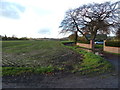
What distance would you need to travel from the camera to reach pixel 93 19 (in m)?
→ 15.6

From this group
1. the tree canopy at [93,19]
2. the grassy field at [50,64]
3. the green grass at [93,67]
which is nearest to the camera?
the green grass at [93,67]

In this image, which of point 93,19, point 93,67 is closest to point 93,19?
point 93,19

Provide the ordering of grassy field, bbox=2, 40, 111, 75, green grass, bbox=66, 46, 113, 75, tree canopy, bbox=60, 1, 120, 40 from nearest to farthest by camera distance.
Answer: green grass, bbox=66, 46, 113, 75 → grassy field, bbox=2, 40, 111, 75 → tree canopy, bbox=60, 1, 120, 40

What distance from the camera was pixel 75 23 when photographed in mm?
16609

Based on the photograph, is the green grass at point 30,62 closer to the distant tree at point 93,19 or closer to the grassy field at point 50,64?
the grassy field at point 50,64

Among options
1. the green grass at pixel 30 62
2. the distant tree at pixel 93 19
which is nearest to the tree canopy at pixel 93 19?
the distant tree at pixel 93 19

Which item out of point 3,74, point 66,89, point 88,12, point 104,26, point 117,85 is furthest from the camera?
point 88,12

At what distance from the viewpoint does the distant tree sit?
14.4 metres

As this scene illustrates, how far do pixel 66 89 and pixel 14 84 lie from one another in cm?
176

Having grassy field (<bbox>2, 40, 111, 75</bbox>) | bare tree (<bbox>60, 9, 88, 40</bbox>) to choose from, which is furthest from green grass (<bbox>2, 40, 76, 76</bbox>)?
bare tree (<bbox>60, 9, 88, 40</bbox>)

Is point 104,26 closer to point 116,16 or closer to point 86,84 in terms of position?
point 116,16

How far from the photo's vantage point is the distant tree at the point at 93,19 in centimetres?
1445

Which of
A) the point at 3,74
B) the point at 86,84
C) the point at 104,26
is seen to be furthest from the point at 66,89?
the point at 104,26

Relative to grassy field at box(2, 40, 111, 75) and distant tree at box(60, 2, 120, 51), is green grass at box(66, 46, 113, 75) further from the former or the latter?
distant tree at box(60, 2, 120, 51)
